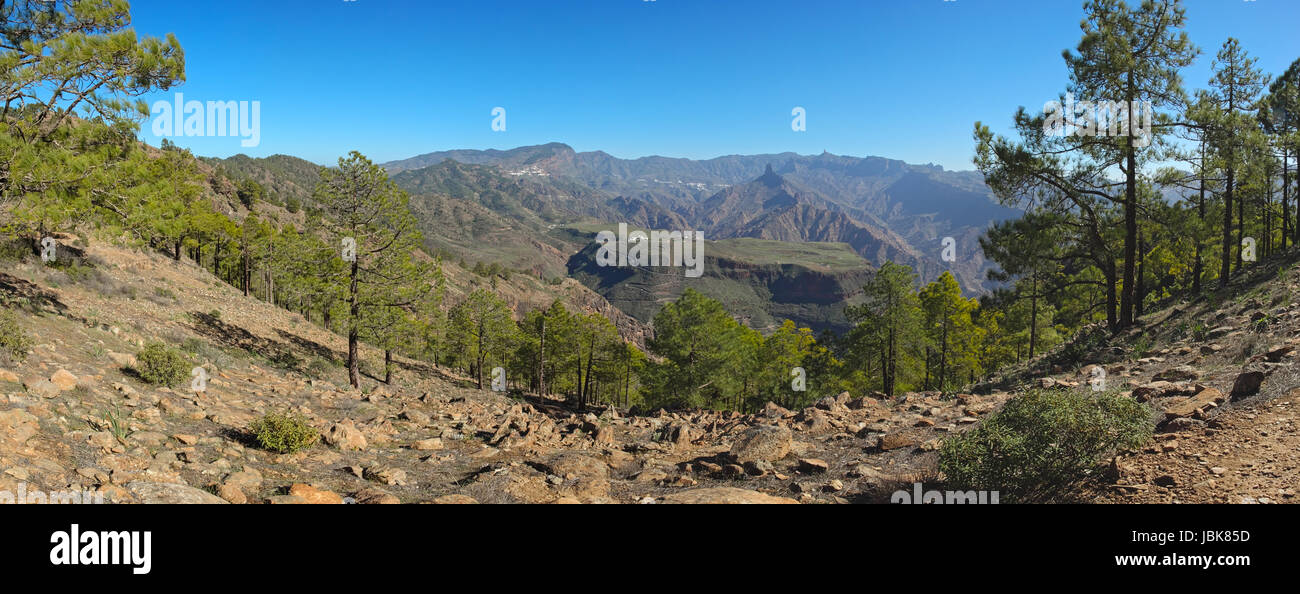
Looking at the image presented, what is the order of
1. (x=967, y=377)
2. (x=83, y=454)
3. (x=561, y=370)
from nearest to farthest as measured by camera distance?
(x=83, y=454) < (x=967, y=377) < (x=561, y=370)

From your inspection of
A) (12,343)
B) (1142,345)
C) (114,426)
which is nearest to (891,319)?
(1142,345)

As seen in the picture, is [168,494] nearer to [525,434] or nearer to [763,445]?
[525,434]

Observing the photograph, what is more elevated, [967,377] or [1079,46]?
[1079,46]

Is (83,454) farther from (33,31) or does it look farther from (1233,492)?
(1233,492)

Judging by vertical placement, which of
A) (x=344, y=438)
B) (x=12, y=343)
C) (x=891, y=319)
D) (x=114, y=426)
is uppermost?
(x=12, y=343)

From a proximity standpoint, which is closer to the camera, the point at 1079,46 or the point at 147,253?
the point at 1079,46

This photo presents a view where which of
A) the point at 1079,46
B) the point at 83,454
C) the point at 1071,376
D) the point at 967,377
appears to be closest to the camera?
the point at 83,454

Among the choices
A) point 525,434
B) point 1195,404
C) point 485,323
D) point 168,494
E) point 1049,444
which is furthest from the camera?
point 485,323
